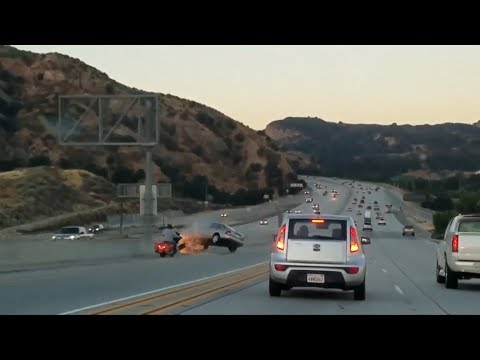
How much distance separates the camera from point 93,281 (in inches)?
1073

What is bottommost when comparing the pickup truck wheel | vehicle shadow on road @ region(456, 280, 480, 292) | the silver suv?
vehicle shadow on road @ region(456, 280, 480, 292)

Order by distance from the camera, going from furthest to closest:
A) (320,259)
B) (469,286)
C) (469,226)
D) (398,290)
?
(469,286) → (469,226) → (398,290) → (320,259)

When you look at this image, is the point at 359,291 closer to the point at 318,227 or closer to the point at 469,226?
the point at 318,227

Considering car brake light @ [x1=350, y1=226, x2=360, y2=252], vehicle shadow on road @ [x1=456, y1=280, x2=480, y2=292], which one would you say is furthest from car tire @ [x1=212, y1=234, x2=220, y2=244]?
car brake light @ [x1=350, y1=226, x2=360, y2=252]

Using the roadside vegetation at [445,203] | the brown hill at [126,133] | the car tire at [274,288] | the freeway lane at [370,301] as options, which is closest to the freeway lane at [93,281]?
the freeway lane at [370,301]

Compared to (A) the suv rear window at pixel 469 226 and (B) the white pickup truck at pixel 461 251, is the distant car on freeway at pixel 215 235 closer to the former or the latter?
(A) the suv rear window at pixel 469 226

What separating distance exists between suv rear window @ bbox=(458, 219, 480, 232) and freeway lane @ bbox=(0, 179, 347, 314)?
7984mm

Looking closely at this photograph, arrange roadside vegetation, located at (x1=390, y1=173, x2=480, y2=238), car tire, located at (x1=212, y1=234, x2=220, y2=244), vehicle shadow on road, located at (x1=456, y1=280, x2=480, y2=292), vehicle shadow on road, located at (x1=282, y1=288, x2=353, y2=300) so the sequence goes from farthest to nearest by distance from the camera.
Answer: roadside vegetation, located at (x1=390, y1=173, x2=480, y2=238), car tire, located at (x1=212, y1=234, x2=220, y2=244), vehicle shadow on road, located at (x1=456, y1=280, x2=480, y2=292), vehicle shadow on road, located at (x1=282, y1=288, x2=353, y2=300)

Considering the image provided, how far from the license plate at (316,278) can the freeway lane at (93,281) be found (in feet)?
14.0

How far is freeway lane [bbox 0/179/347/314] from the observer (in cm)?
1992

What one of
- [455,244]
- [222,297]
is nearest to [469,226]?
[455,244]

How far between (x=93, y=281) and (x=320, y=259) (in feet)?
28.6

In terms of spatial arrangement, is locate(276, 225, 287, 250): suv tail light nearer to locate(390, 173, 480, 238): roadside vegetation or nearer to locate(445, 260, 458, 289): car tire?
locate(445, 260, 458, 289): car tire
